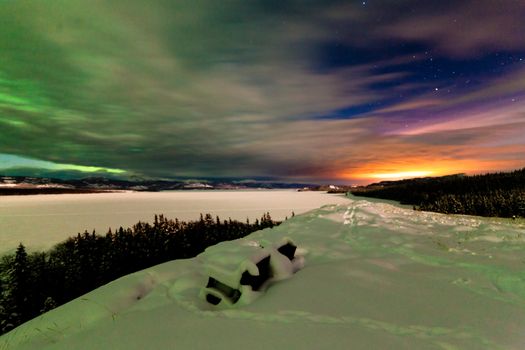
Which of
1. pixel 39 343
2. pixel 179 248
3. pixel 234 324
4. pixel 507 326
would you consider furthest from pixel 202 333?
pixel 179 248

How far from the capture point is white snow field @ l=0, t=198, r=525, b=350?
2.95m

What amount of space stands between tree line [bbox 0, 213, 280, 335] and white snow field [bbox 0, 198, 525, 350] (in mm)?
3356

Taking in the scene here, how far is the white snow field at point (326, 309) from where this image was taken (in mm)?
2951

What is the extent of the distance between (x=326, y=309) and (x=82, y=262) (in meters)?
10.4

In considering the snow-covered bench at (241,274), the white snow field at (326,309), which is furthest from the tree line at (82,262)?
the snow-covered bench at (241,274)

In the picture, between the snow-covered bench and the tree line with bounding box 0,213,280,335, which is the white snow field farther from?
the tree line with bounding box 0,213,280,335

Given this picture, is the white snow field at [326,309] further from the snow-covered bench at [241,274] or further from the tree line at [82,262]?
the tree line at [82,262]

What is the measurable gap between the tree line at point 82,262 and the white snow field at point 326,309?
3.36 meters

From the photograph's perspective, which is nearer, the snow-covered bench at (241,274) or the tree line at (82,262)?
the snow-covered bench at (241,274)

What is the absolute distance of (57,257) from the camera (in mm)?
11516

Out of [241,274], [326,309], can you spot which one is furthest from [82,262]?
[326,309]

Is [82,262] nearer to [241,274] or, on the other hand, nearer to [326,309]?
[241,274]

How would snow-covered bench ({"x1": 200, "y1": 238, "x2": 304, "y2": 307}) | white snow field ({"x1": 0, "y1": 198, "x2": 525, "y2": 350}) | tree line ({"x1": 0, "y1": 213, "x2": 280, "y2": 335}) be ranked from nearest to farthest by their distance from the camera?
white snow field ({"x1": 0, "y1": 198, "x2": 525, "y2": 350}) → snow-covered bench ({"x1": 200, "y1": 238, "x2": 304, "y2": 307}) → tree line ({"x1": 0, "y1": 213, "x2": 280, "y2": 335})

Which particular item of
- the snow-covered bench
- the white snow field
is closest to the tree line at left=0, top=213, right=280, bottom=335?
the white snow field
